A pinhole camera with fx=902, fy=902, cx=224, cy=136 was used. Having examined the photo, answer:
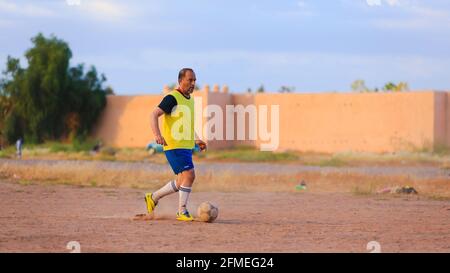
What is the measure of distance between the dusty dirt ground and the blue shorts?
0.81m

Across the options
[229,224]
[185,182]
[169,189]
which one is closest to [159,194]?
[169,189]

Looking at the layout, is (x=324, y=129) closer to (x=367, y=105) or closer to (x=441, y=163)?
(x=367, y=105)

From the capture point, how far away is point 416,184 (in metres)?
23.4

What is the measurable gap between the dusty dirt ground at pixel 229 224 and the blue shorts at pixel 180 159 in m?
0.81

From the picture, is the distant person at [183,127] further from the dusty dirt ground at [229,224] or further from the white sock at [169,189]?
the dusty dirt ground at [229,224]

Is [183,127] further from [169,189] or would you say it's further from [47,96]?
[47,96]

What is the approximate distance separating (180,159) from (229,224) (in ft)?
A: 3.89

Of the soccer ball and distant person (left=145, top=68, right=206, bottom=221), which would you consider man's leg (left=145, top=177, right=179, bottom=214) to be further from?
the soccer ball

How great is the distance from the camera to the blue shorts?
1290 centimetres

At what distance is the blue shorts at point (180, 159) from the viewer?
1290 centimetres

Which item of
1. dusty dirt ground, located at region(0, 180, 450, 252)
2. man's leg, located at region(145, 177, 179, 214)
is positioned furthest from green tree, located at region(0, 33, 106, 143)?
man's leg, located at region(145, 177, 179, 214)

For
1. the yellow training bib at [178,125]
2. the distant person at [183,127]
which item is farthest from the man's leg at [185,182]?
the yellow training bib at [178,125]

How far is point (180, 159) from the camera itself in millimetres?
12922

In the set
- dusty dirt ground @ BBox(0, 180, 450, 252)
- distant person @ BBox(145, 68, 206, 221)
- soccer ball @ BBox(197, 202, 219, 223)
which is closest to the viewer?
dusty dirt ground @ BBox(0, 180, 450, 252)
